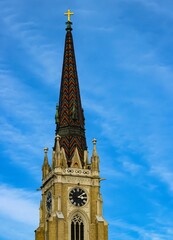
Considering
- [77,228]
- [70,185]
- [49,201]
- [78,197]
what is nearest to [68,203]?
[78,197]

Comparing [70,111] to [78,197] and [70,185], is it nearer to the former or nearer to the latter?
[70,185]

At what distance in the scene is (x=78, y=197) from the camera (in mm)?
107250

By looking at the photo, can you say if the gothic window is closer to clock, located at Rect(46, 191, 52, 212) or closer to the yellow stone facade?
the yellow stone facade

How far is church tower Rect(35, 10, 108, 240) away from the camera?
105 metres

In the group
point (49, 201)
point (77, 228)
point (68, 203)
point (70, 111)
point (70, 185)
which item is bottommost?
point (77, 228)

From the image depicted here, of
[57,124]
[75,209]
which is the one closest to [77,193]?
[75,209]

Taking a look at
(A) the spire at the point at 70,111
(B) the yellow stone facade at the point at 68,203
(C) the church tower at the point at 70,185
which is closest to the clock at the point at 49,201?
(C) the church tower at the point at 70,185

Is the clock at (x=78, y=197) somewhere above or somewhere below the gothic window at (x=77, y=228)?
above

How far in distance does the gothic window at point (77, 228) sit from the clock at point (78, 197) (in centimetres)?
199

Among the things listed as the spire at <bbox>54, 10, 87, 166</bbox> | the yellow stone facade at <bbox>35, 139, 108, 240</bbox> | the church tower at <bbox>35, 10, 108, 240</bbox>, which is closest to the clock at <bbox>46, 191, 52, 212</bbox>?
the church tower at <bbox>35, 10, 108, 240</bbox>

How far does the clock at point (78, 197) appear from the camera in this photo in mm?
106688

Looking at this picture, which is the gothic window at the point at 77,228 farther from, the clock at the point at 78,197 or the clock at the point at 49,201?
the clock at the point at 49,201

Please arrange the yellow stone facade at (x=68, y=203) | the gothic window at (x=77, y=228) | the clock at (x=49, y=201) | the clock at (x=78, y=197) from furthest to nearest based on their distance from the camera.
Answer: the clock at (x=49, y=201), the clock at (x=78, y=197), the gothic window at (x=77, y=228), the yellow stone facade at (x=68, y=203)

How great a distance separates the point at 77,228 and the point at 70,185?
670cm
